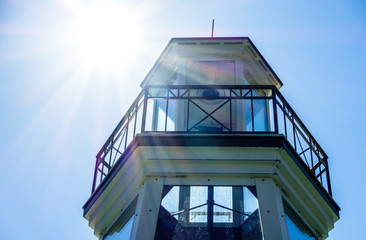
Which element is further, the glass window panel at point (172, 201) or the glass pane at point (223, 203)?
the glass window panel at point (172, 201)

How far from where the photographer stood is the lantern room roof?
977 cm

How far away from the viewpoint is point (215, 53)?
9.80 m

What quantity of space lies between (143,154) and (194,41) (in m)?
2.63

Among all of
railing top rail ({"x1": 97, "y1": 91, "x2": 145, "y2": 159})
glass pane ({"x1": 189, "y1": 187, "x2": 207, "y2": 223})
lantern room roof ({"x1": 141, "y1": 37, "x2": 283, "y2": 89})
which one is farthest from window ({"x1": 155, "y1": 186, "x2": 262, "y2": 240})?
lantern room roof ({"x1": 141, "y1": 37, "x2": 283, "y2": 89})

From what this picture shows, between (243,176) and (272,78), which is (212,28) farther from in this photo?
(243,176)

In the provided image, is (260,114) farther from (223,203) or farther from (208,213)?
(208,213)

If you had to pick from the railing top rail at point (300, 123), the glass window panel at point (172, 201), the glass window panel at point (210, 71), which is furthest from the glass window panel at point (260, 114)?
the glass window panel at point (172, 201)

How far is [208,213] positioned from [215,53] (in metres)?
3.09

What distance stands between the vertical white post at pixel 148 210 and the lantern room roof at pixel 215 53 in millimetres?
2616

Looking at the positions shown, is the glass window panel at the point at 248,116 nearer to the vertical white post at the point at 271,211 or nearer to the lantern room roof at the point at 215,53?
the lantern room roof at the point at 215,53

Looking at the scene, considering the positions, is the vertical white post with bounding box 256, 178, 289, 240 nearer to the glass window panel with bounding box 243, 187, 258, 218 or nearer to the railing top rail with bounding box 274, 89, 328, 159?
the glass window panel with bounding box 243, 187, 258, 218

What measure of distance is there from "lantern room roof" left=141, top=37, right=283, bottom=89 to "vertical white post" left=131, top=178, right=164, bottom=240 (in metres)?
2.62

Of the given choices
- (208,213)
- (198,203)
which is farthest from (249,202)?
(198,203)

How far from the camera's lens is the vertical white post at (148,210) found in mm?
7441
